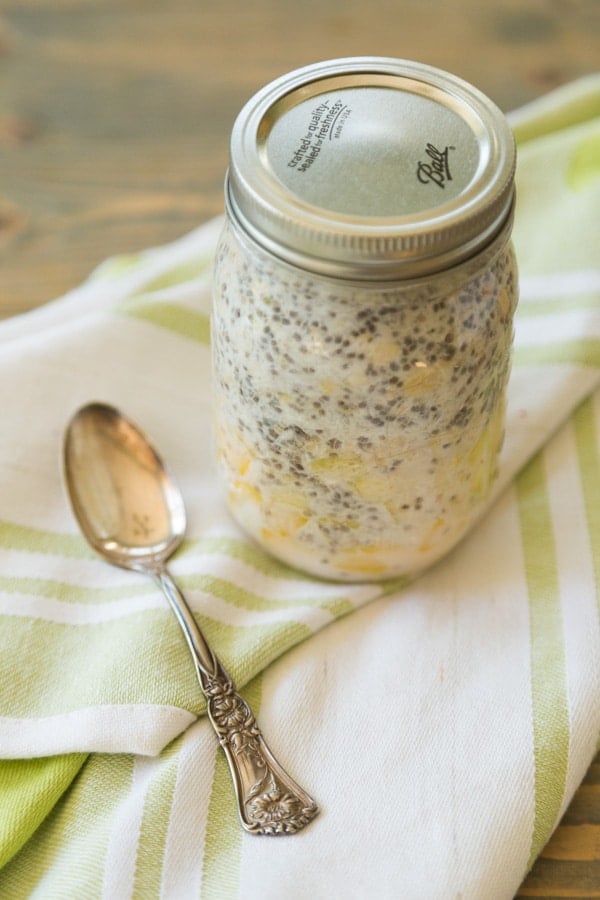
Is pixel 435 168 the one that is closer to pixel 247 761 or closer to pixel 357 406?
pixel 357 406

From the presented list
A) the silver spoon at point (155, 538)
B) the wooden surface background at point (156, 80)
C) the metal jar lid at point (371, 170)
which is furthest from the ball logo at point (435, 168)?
the wooden surface background at point (156, 80)

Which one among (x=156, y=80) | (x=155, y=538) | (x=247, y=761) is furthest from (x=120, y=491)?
(x=156, y=80)

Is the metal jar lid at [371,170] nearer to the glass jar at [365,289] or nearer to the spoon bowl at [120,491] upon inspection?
the glass jar at [365,289]

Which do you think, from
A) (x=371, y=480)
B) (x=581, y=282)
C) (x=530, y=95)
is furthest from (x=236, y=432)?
(x=530, y=95)

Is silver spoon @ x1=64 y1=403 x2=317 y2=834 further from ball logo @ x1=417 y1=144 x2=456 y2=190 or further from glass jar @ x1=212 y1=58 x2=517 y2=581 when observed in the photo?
ball logo @ x1=417 y1=144 x2=456 y2=190

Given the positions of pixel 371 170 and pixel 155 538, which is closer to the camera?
pixel 371 170

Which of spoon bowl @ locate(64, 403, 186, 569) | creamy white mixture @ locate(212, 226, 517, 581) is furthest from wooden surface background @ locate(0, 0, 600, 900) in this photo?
creamy white mixture @ locate(212, 226, 517, 581)
